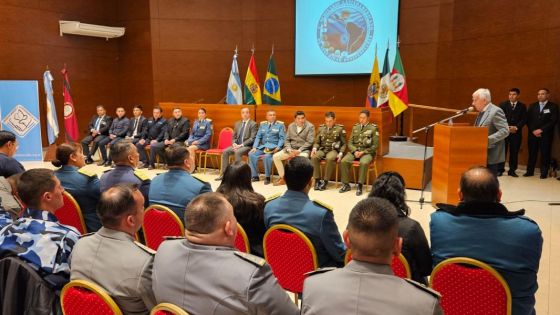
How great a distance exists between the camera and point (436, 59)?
8.73m

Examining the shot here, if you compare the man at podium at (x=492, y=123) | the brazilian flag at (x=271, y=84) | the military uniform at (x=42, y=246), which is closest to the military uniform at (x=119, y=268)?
the military uniform at (x=42, y=246)

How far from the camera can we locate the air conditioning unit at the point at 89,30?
9.51m

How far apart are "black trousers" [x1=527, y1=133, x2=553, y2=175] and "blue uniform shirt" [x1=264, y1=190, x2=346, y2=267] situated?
19.5 ft

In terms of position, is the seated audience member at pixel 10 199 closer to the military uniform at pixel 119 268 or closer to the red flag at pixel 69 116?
the military uniform at pixel 119 268

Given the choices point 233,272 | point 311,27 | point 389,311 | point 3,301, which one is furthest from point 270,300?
A: point 311,27

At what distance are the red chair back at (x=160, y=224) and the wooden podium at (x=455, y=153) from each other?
3.14 metres

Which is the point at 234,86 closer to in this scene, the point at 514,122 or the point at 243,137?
the point at 243,137

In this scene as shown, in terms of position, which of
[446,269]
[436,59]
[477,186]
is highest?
[436,59]

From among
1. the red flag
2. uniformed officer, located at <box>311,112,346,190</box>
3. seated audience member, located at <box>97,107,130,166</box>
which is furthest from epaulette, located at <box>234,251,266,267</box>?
the red flag

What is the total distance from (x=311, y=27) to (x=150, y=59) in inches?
150

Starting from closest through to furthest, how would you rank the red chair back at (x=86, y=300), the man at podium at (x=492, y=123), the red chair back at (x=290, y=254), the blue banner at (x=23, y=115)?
the red chair back at (x=86, y=300), the red chair back at (x=290, y=254), the man at podium at (x=492, y=123), the blue banner at (x=23, y=115)

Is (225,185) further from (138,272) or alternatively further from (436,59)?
(436,59)

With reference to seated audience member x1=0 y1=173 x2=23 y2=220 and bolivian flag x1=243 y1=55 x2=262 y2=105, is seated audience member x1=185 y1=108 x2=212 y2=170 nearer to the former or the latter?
bolivian flag x1=243 y1=55 x2=262 y2=105

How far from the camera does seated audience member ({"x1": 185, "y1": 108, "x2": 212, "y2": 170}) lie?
771 centimetres
